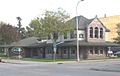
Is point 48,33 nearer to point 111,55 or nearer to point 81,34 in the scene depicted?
point 81,34

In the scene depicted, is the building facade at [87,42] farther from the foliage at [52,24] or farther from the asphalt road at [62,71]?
the asphalt road at [62,71]

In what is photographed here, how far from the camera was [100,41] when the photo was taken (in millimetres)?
68938

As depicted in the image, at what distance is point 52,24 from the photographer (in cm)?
6981

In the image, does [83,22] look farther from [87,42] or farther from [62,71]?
[62,71]

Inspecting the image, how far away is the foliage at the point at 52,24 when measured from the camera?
69375 millimetres

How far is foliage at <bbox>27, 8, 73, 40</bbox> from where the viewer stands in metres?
69.4

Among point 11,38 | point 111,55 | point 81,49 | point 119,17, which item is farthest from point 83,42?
point 119,17

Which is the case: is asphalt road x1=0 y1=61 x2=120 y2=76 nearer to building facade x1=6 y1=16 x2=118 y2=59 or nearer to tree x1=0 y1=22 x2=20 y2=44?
building facade x1=6 y1=16 x2=118 y2=59

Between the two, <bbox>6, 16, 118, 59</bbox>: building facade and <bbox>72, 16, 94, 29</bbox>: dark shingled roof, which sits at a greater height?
<bbox>72, 16, 94, 29</bbox>: dark shingled roof

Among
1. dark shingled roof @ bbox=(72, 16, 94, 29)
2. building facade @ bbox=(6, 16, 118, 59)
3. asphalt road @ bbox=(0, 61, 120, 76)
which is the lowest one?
asphalt road @ bbox=(0, 61, 120, 76)

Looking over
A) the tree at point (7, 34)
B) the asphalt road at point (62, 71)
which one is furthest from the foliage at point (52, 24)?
the asphalt road at point (62, 71)

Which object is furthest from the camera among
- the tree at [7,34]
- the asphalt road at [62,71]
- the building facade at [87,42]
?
the tree at [7,34]

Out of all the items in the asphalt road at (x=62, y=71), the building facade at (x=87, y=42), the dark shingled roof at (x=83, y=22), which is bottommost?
the asphalt road at (x=62, y=71)

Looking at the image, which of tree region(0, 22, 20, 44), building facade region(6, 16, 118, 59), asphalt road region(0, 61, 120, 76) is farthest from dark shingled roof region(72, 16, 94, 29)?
asphalt road region(0, 61, 120, 76)
